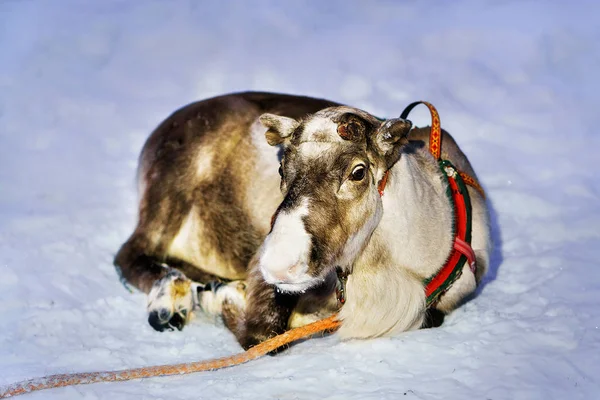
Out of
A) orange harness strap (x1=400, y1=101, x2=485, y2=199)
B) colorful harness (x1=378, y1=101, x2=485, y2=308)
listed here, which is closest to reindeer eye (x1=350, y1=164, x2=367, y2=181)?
colorful harness (x1=378, y1=101, x2=485, y2=308)

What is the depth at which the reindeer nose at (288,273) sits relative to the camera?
3318 millimetres

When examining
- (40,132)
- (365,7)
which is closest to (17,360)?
(40,132)

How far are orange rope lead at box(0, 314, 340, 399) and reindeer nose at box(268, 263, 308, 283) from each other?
2.73 feet

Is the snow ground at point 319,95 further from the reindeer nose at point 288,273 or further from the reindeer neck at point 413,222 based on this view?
the reindeer nose at point 288,273

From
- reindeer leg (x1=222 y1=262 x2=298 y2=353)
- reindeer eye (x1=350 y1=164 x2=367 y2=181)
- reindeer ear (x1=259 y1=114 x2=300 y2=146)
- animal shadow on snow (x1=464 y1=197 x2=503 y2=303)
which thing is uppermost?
reindeer ear (x1=259 y1=114 x2=300 y2=146)

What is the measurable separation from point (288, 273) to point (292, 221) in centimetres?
25

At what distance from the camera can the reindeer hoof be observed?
4695mm

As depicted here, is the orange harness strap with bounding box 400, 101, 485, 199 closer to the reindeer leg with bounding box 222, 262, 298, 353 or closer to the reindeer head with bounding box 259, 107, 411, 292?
the reindeer head with bounding box 259, 107, 411, 292

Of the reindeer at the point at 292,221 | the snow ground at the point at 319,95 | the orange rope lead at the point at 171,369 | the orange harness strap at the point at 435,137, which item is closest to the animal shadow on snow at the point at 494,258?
the snow ground at the point at 319,95

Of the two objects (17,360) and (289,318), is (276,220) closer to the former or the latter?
(289,318)

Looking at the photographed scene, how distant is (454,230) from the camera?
4379mm

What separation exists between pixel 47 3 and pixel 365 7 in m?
4.92

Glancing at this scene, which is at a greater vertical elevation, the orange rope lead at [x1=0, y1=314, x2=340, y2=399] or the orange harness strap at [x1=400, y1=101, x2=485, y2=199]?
the orange harness strap at [x1=400, y1=101, x2=485, y2=199]

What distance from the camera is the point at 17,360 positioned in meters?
4.12
